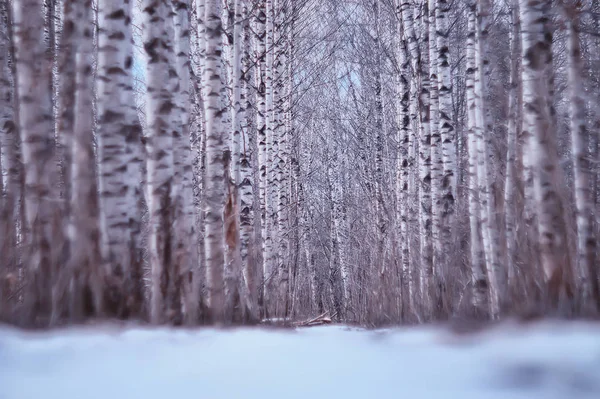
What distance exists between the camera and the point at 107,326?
2.71 metres

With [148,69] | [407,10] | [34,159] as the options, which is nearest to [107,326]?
[34,159]

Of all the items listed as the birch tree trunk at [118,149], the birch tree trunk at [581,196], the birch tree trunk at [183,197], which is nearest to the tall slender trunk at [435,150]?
the birch tree trunk at [581,196]

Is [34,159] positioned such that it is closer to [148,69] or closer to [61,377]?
[148,69]

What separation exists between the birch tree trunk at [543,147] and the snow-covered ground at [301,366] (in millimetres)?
908

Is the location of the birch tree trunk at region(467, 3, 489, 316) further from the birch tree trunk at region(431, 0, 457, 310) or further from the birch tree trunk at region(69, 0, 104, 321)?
the birch tree trunk at region(69, 0, 104, 321)

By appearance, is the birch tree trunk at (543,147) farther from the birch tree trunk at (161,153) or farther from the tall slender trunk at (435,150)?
the tall slender trunk at (435,150)

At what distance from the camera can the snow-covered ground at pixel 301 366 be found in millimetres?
1907

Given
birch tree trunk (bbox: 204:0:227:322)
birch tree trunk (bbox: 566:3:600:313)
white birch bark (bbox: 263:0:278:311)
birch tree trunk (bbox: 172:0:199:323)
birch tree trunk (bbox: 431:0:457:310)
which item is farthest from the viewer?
white birch bark (bbox: 263:0:278:311)

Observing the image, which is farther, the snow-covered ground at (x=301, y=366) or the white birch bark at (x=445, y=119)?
the white birch bark at (x=445, y=119)

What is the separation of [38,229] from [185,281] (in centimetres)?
98

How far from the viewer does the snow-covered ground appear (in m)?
1.91

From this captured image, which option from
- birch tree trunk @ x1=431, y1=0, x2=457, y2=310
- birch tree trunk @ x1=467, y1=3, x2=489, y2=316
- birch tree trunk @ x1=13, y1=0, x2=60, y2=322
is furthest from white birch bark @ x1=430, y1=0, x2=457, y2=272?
birch tree trunk @ x1=13, y1=0, x2=60, y2=322

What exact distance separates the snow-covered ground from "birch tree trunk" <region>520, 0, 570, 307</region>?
91 centimetres

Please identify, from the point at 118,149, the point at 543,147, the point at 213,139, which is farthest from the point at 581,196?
the point at 118,149
